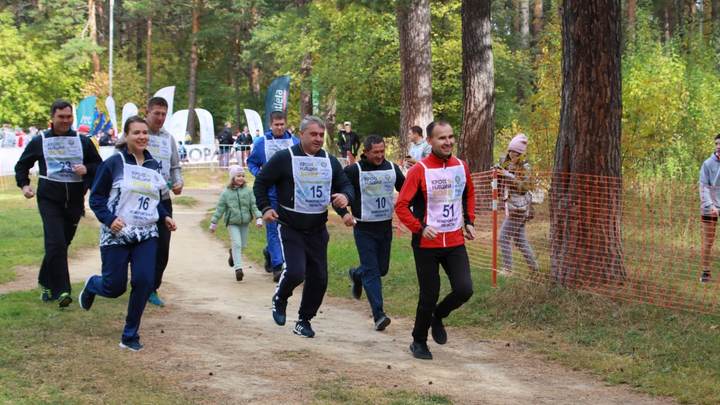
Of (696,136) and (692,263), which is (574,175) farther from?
(696,136)

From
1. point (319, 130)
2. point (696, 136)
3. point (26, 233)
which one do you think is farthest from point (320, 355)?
point (696, 136)

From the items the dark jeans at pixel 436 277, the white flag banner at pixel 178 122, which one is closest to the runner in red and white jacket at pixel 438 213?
the dark jeans at pixel 436 277

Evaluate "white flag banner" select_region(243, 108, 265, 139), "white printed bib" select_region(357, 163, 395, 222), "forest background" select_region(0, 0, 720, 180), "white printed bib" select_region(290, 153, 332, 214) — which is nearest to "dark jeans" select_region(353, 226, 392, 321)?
"white printed bib" select_region(357, 163, 395, 222)

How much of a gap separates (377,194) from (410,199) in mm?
1673

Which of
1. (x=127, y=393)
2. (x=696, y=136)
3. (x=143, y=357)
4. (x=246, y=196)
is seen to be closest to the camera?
(x=127, y=393)

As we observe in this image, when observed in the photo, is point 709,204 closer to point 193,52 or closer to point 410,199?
point 410,199

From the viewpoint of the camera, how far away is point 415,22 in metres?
19.1

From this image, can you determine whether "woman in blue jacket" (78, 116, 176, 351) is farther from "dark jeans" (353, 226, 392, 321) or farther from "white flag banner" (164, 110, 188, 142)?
"white flag banner" (164, 110, 188, 142)

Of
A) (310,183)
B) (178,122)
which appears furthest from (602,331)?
(178,122)

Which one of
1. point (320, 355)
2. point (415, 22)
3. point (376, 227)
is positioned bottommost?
point (320, 355)

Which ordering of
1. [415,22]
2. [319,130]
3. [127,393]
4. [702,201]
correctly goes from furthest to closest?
1. [415,22]
2. [702,201]
3. [319,130]
4. [127,393]

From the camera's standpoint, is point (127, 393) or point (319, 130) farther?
point (319, 130)

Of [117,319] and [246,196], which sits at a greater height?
[246,196]

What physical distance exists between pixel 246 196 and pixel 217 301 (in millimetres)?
2063
